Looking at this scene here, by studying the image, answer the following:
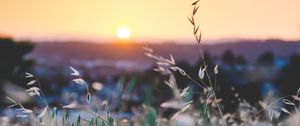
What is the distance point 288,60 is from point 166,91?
7.40ft

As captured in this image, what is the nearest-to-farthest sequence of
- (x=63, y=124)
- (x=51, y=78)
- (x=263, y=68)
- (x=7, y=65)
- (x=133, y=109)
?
1. (x=63, y=124)
2. (x=133, y=109)
3. (x=263, y=68)
4. (x=51, y=78)
5. (x=7, y=65)

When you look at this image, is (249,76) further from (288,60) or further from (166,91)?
(166,91)

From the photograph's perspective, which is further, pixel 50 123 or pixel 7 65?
pixel 7 65

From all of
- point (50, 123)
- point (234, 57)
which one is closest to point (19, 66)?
point (234, 57)

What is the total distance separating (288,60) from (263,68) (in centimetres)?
26

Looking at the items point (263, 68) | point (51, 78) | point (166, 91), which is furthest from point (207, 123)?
point (51, 78)

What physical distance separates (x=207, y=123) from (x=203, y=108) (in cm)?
14

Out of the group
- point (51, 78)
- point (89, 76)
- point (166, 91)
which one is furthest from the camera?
point (51, 78)

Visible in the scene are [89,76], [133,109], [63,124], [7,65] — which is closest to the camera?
[63,124]

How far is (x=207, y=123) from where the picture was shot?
2.36m

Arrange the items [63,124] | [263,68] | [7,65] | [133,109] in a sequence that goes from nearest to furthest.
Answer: [63,124] → [133,109] → [263,68] → [7,65]

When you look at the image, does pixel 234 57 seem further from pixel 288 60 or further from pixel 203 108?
pixel 203 108

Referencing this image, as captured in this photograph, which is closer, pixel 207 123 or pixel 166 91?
pixel 207 123

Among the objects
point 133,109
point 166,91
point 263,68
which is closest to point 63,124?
point 133,109
